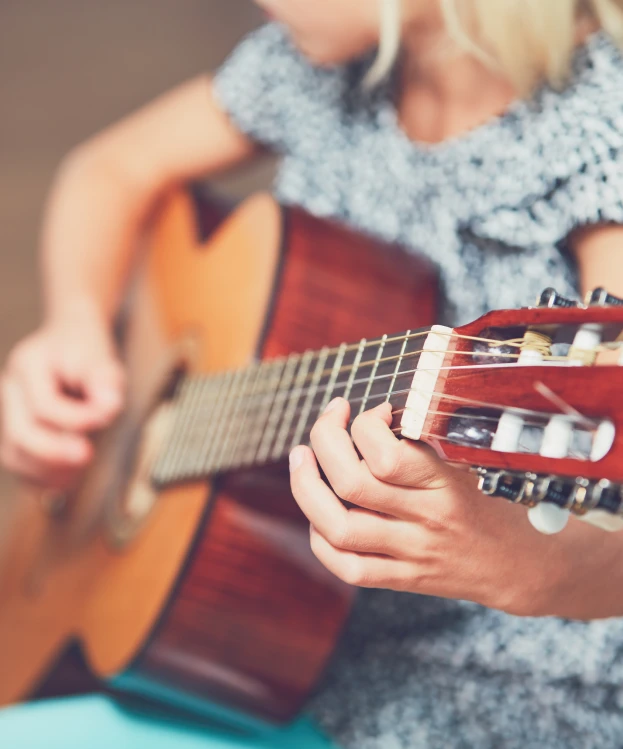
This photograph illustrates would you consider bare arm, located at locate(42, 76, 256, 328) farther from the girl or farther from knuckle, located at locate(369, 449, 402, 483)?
knuckle, located at locate(369, 449, 402, 483)

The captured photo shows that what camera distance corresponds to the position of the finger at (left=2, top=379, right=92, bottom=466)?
0.92 m

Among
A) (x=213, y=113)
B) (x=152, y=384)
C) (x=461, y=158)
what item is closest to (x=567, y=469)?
(x=461, y=158)

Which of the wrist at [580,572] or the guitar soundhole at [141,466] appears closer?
the wrist at [580,572]

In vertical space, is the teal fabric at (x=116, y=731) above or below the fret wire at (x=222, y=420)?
below

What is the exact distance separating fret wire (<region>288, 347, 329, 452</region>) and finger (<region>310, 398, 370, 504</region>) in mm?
114

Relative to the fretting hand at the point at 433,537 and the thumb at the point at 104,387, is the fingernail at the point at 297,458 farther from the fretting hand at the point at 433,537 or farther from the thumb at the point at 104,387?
the thumb at the point at 104,387

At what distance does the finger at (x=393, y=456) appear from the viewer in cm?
44

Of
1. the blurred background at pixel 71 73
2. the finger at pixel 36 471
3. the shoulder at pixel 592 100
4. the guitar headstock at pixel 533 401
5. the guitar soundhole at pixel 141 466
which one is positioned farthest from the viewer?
the blurred background at pixel 71 73

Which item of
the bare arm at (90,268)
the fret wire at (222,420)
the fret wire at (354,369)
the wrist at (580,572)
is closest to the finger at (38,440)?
the bare arm at (90,268)

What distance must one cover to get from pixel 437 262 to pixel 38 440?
1.53 feet

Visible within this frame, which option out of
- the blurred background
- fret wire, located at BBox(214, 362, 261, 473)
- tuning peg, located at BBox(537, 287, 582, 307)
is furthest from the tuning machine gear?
the blurred background

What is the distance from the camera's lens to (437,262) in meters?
0.76

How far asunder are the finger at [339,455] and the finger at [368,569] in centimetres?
4

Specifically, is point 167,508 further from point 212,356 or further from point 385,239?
point 385,239
